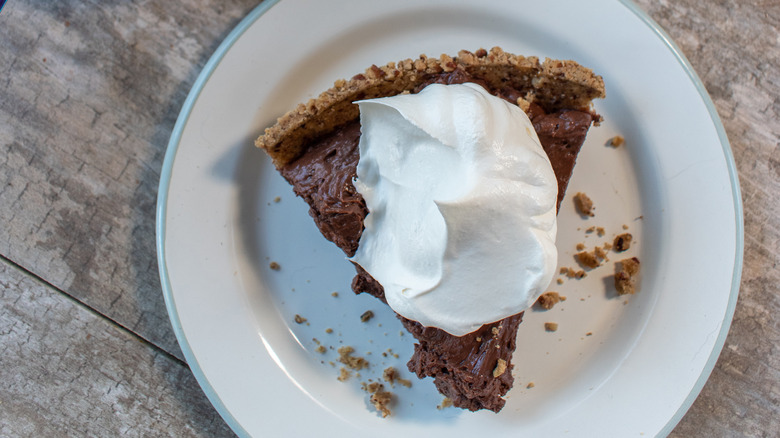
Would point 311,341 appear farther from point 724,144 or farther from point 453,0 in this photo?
point 724,144

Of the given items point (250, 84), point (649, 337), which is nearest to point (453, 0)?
point (250, 84)

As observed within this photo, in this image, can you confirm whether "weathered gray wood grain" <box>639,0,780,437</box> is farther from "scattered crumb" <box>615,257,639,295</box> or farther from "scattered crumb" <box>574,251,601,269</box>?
"scattered crumb" <box>574,251,601,269</box>

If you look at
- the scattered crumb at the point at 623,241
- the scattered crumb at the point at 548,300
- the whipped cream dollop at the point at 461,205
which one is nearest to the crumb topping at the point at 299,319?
the whipped cream dollop at the point at 461,205

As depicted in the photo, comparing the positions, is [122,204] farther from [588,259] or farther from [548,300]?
[588,259]

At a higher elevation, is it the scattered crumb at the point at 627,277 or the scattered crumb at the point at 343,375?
the scattered crumb at the point at 627,277

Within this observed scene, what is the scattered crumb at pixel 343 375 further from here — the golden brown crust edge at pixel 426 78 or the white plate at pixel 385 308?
the golden brown crust edge at pixel 426 78
